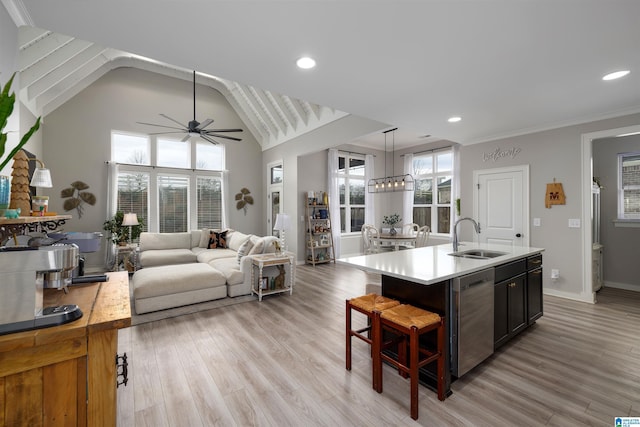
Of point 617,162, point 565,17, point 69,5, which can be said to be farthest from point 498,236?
point 69,5

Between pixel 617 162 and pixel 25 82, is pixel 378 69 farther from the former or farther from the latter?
pixel 25 82

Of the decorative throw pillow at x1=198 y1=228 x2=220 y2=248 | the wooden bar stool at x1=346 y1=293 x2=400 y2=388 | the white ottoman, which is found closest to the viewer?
the wooden bar stool at x1=346 y1=293 x2=400 y2=388

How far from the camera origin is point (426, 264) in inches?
91.7

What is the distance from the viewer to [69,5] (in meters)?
1.74

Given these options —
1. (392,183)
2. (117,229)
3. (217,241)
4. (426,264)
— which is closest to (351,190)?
(392,183)

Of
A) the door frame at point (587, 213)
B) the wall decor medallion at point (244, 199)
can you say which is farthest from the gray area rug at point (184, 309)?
the door frame at point (587, 213)

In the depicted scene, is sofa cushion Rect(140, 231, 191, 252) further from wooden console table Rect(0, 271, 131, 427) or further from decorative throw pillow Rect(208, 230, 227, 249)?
wooden console table Rect(0, 271, 131, 427)

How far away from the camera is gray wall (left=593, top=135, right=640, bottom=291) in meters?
4.43

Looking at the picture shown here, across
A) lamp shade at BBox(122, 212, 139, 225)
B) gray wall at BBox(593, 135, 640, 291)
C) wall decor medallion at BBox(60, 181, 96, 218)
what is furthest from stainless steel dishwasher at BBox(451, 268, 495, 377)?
wall decor medallion at BBox(60, 181, 96, 218)

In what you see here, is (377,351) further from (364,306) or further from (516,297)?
(516,297)

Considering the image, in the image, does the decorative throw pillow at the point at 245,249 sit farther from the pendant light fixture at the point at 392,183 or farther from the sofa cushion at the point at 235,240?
the pendant light fixture at the point at 392,183

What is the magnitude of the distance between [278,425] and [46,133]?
699cm

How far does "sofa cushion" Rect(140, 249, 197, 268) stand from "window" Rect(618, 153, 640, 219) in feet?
25.4

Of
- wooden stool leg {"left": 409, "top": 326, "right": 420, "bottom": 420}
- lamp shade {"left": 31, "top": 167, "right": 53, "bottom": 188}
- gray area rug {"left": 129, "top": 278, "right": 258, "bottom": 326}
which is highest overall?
lamp shade {"left": 31, "top": 167, "right": 53, "bottom": 188}
